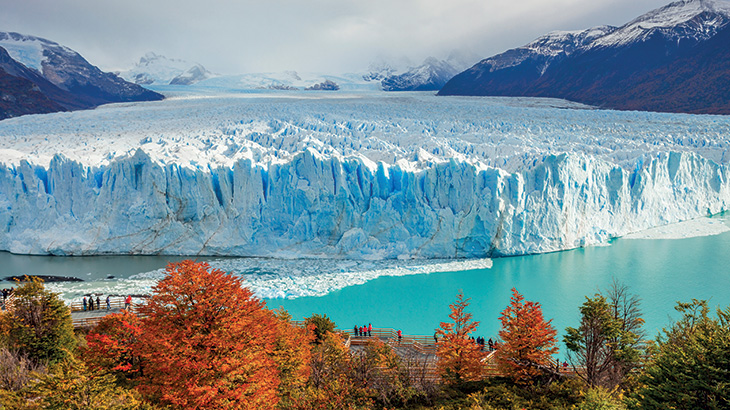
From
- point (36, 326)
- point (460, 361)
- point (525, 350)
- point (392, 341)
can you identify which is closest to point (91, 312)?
point (36, 326)

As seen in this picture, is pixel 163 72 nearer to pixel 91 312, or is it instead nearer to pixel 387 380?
pixel 91 312

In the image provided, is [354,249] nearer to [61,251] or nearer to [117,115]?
[61,251]

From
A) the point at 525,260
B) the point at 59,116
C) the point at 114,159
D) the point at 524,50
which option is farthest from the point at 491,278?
the point at 524,50

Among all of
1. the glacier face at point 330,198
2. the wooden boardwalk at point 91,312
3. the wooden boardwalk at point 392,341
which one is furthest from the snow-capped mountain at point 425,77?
the wooden boardwalk at point 392,341

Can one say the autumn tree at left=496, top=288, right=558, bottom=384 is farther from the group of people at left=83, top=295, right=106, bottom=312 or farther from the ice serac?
the ice serac

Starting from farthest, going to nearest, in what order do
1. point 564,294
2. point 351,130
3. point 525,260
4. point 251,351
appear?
point 351,130
point 525,260
point 564,294
point 251,351
